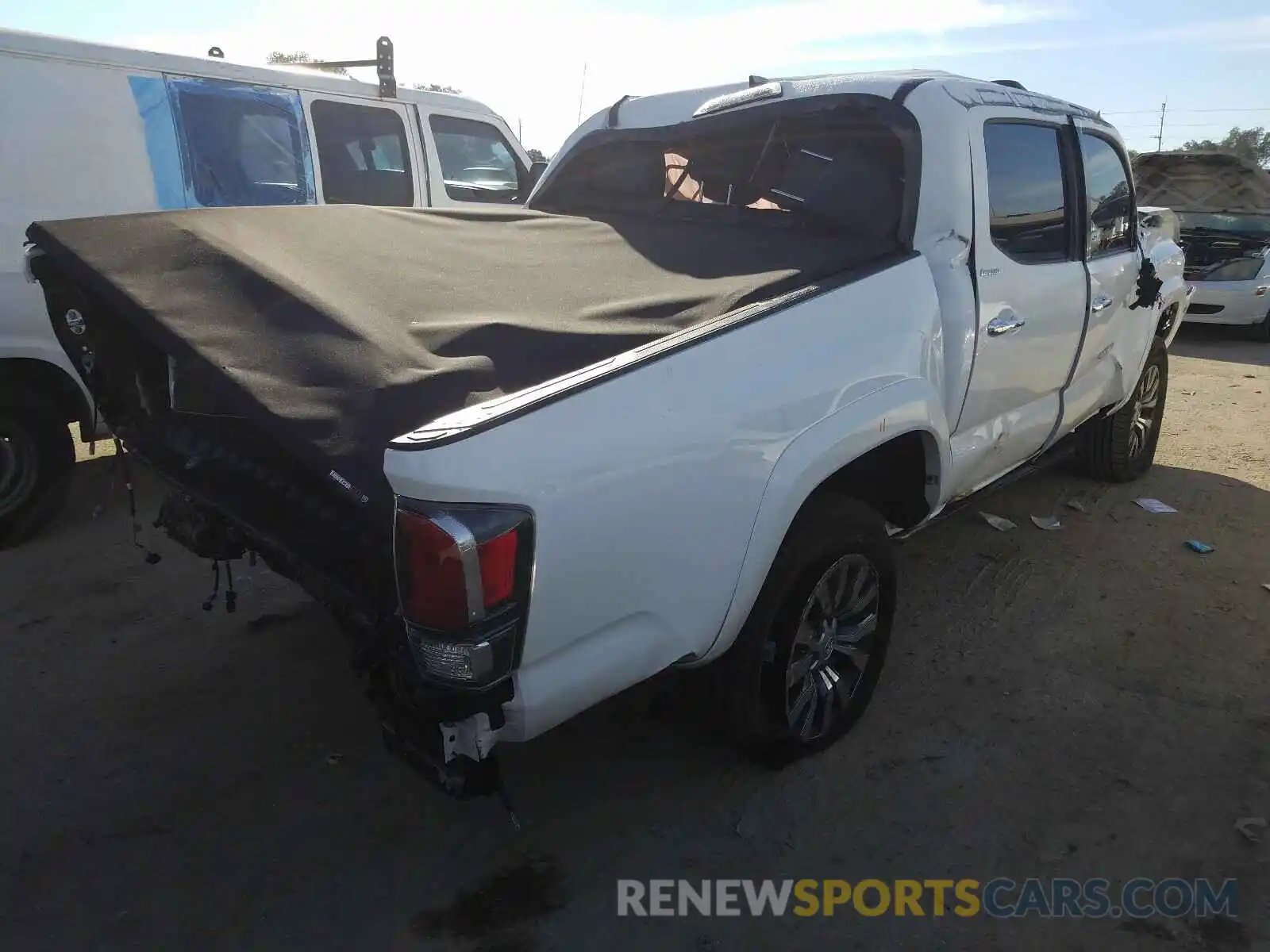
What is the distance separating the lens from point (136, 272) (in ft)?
8.89

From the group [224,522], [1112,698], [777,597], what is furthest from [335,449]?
[1112,698]

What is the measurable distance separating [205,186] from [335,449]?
4001 millimetres

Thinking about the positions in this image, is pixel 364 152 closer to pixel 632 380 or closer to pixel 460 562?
pixel 632 380

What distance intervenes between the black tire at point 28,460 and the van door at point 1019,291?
4.25 metres

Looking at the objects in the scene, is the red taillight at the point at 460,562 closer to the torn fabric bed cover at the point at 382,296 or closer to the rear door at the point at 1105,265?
the torn fabric bed cover at the point at 382,296

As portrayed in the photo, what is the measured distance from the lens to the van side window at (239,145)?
5285mm

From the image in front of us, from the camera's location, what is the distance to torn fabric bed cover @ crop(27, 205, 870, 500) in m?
2.21

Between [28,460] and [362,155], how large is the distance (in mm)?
2784

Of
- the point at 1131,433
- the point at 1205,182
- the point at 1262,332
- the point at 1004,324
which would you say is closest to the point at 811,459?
the point at 1004,324

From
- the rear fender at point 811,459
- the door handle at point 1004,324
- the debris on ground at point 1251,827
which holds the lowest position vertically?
the debris on ground at point 1251,827

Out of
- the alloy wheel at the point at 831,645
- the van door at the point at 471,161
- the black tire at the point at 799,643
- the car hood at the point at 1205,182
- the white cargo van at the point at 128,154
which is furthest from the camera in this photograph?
the car hood at the point at 1205,182

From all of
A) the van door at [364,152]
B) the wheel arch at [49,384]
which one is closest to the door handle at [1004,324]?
the van door at [364,152]

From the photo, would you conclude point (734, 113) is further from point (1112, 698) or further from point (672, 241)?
point (1112, 698)

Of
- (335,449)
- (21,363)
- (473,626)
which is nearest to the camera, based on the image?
(473,626)
